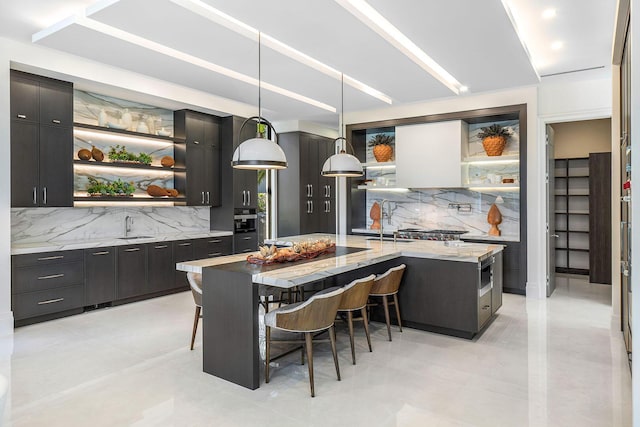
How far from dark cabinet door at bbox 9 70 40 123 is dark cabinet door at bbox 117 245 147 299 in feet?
6.01

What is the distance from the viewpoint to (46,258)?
4754 mm

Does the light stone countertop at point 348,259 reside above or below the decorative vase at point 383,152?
below

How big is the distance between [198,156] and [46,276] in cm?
281

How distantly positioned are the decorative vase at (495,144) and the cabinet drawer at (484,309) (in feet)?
9.24

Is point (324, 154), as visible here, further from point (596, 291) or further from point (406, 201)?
point (596, 291)

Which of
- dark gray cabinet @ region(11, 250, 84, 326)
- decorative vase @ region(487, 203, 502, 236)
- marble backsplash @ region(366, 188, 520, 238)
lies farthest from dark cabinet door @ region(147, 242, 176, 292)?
decorative vase @ region(487, 203, 502, 236)

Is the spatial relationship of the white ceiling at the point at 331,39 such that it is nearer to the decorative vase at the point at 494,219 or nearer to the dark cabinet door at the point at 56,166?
the dark cabinet door at the point at 56,166

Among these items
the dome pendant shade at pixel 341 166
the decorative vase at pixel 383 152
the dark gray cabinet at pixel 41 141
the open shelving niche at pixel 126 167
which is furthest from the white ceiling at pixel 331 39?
the decorative vase at pixel 383 152

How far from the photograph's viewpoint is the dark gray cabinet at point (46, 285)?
453 cm

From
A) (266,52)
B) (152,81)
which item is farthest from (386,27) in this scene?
(152,81)

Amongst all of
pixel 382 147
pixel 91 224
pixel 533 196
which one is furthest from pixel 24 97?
pixel 533 196

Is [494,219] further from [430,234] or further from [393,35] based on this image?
[393,35]

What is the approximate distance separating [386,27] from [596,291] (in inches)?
202

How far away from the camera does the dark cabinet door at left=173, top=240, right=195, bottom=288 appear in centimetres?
610
